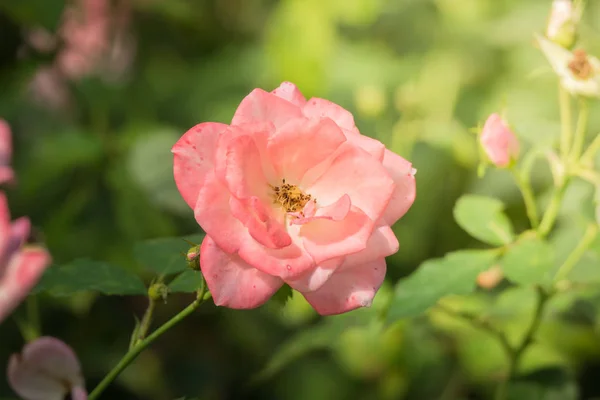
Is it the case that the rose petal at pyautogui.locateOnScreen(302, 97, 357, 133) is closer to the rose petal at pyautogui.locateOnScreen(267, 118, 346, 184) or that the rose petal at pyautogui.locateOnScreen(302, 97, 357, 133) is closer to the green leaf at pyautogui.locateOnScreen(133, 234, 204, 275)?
the rose petal at pyautogui.locateOnScreen(267, 118, 346, 184)

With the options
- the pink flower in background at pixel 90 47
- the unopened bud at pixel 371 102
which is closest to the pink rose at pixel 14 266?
the unopened bud at pixel 371 102

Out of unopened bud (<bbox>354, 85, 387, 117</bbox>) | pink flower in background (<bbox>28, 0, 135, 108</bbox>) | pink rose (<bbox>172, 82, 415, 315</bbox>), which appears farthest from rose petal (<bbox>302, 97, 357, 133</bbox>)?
pink flower in background (<bbox>28, 0, 135, 108</bbox>)

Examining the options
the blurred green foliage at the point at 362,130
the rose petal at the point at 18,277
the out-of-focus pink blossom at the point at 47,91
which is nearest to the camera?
the rose petal at the point at 18,277

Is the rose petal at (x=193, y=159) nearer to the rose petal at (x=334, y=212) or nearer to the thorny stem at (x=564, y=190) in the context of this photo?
the rose petal at (x=334, y=212)

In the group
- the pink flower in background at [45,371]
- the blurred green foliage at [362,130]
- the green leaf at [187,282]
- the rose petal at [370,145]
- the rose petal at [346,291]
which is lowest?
the blurred green foliage at [362,130]

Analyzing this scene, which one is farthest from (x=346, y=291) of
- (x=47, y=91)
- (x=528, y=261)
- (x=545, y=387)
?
(x=47, y=91)

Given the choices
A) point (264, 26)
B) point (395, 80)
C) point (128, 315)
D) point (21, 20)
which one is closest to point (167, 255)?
point (128, 315)

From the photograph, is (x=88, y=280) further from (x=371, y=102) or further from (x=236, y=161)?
(x=371, y=102)
